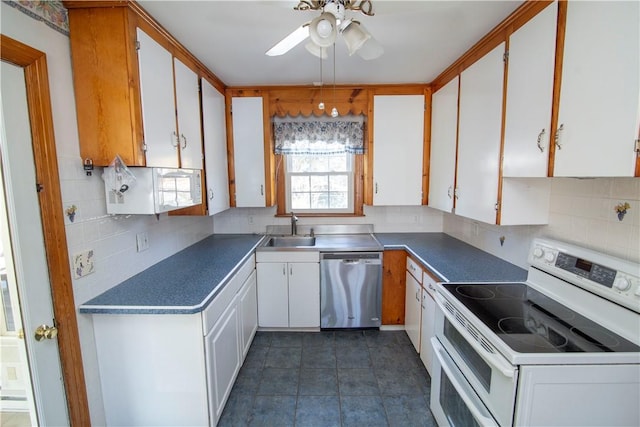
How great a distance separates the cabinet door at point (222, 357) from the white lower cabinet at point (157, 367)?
1 centimetres

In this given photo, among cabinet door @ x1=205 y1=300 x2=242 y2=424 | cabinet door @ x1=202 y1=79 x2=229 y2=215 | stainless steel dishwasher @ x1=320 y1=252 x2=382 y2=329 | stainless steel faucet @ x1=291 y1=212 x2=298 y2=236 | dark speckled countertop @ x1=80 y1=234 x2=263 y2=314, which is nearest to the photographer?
dark speckled countertop @ x1=80 y1=234 x2=263 y2=314

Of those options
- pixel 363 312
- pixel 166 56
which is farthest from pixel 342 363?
pixel 166 56

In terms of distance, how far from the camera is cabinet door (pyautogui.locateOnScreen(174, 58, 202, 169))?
198cm

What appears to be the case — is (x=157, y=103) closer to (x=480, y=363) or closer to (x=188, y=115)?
(x=188, y=115)

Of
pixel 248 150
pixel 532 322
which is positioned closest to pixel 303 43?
pixel 248 150

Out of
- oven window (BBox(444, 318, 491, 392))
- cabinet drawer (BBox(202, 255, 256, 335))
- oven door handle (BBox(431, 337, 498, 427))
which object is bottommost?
oven door handle (BBox(431, 337, 498, 427))

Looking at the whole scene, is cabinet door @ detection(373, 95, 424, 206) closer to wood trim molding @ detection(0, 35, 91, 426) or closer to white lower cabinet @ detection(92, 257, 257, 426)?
white lower cabinet @ detection(92, 257, 257, 426)

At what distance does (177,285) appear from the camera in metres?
1.76

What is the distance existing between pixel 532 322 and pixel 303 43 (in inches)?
78.3

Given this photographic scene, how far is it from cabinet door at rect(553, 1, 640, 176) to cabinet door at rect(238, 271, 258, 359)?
7.16 feet

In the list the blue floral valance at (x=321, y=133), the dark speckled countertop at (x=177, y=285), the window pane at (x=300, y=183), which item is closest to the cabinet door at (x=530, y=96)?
the blue floral valance at (x=321, y=133)

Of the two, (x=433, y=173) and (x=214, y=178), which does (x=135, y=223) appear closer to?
(x=214, y=178)

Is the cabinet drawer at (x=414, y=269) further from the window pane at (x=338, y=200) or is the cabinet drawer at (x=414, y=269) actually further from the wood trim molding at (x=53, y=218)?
the wood trim molding at (x=53, y=218)

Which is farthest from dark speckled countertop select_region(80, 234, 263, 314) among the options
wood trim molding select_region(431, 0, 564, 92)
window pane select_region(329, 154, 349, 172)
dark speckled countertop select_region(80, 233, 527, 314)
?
wood trim molding select_region(431, 0, 564, 92)
